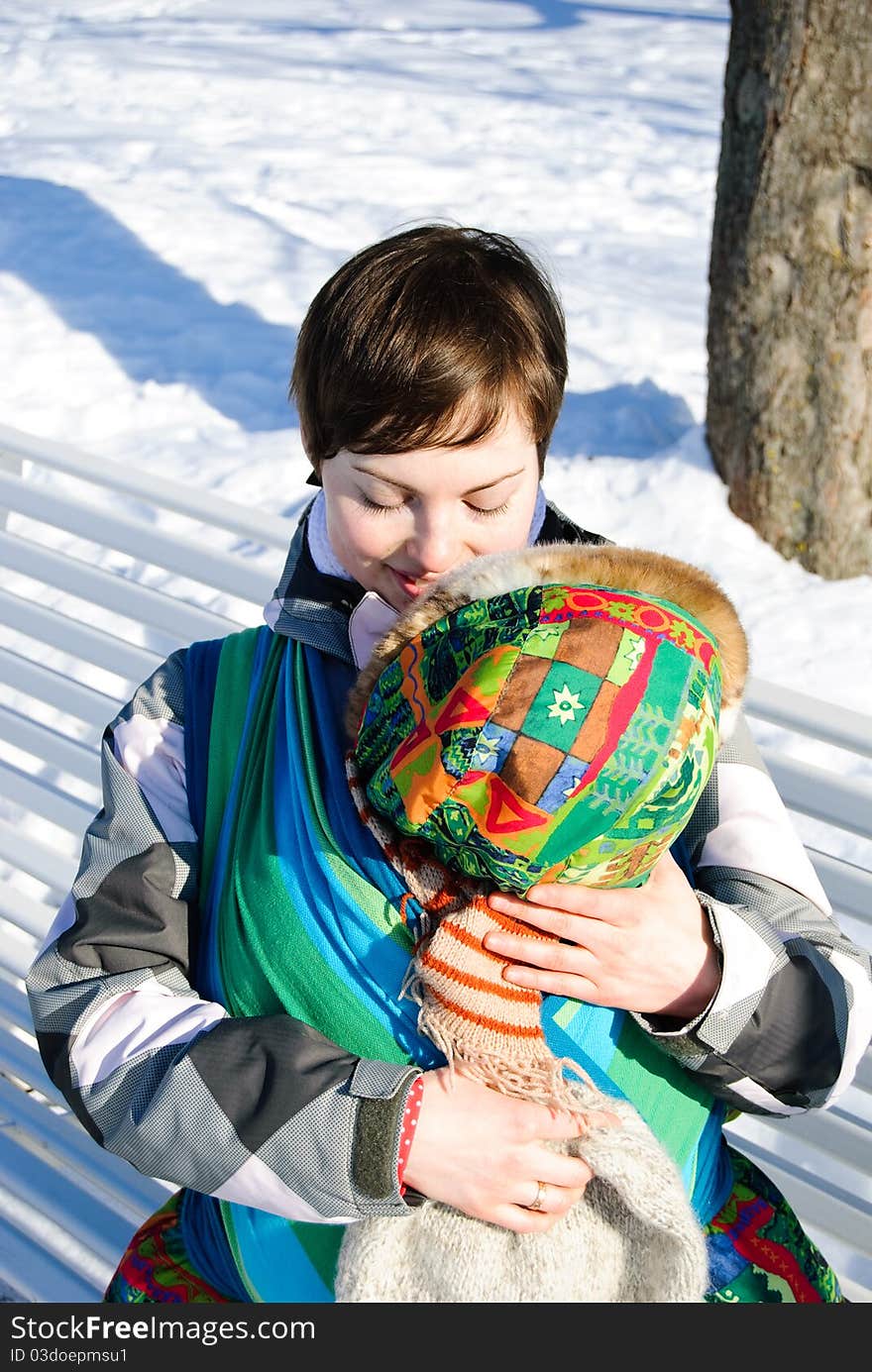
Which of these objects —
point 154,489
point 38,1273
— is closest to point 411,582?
point 154,489

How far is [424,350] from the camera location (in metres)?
1.46

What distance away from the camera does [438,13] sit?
468 inches

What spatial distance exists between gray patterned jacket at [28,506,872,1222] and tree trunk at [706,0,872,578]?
10.2 feet

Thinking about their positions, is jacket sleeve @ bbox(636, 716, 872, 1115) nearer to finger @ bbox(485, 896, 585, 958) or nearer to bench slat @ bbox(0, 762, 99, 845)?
finger @ bbox(485, 896, 585, 958)

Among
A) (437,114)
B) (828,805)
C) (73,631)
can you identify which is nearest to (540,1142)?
(828,805)

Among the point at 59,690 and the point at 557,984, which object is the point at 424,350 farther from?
the point at 59,690

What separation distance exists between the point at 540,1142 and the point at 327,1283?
31 centimetres

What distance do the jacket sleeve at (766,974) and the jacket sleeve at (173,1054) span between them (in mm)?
318

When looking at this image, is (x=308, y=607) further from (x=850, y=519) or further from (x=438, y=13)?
(x=438, y=13)

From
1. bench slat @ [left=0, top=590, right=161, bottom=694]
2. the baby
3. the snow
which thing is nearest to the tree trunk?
the snow

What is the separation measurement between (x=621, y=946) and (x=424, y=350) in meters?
0.66

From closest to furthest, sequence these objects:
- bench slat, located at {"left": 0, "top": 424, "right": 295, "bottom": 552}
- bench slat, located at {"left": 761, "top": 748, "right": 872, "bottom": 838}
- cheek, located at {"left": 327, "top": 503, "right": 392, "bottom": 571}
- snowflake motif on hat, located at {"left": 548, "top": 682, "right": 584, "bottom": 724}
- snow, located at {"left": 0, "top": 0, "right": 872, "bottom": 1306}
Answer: snowflake motif on hat, located at {"left": 548, "top": 682, "right": 584, "bottom": 724}
cheek, located at {"left": 327, "top": 503, "right": 392, "bottom": 571}
bench slat, located at {"left": 761, "top": 748, "right": 872, "bottom": 838}
bench slat, located at {"left": 0, "top": 424, "right": 295, "bottom": 552}
snow, located at {"left": 0, "top": 0, "right": 872, "bottom": 1306}

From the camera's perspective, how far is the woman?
1316 millimetres

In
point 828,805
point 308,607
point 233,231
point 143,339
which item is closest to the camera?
point 308,607
